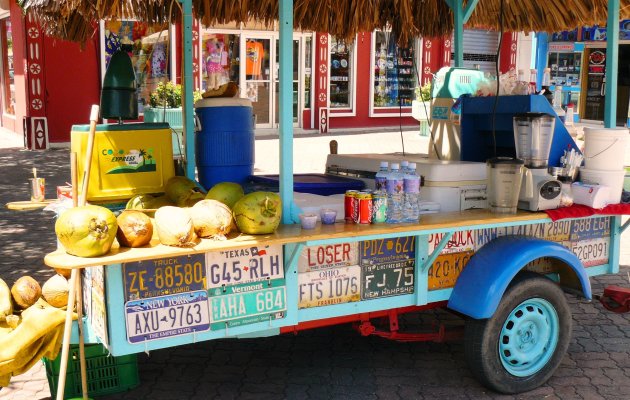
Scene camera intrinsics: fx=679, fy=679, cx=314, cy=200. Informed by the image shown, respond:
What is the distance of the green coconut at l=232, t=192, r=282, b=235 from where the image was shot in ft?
10.5

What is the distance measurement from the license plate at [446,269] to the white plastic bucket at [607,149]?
109 centimetres

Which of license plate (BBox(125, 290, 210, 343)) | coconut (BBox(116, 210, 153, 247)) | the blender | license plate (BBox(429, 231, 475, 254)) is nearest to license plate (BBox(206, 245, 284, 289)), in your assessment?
license plate (BBox(125, 290, 210, 343))

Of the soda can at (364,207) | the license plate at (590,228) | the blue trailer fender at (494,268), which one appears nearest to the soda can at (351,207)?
the soda can at (364,207)

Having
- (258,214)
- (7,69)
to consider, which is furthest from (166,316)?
(7,69)

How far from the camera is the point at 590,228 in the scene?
4438 mm

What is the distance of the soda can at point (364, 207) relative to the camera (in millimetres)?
3518

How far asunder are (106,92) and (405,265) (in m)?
2.36

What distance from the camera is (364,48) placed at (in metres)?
18.3

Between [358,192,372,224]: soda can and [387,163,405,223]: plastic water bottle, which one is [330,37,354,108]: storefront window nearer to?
[387,163,405,223]: plastic water bottle

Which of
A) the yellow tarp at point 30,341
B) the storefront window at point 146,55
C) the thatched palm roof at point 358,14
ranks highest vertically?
the storefront window at point 146,55

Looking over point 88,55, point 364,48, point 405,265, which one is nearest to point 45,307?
point 405,265

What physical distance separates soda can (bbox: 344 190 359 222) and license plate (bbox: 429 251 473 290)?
1.90ft

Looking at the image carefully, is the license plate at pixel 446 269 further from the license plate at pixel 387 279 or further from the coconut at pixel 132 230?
the coconut at pixel 132 230

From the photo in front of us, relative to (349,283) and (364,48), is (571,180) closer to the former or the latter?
(349,283)
